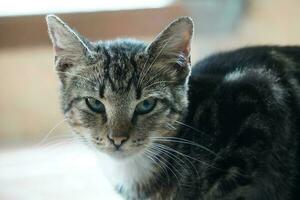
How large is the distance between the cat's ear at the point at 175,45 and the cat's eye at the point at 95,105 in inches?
7.0

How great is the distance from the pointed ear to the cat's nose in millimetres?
221

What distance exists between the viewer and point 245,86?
135cm

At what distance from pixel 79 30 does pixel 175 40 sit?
3.77 feet

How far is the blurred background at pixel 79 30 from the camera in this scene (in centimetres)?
234

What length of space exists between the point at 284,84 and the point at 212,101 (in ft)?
0.61

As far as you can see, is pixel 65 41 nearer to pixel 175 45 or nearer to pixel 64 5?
pixel 175 45

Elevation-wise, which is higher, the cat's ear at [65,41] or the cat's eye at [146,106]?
the cat's ear at [65,41]

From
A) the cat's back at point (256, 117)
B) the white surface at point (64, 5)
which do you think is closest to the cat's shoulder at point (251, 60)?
the cat's back at point (256, 117)

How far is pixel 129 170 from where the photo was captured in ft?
4.65

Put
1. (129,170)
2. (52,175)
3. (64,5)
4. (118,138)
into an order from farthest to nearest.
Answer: (64,5) → (52,175) → (129,170) → (118,138)

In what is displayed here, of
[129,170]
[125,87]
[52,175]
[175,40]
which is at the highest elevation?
[175,40]

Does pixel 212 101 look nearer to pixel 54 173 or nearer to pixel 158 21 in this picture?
pixel 54 173

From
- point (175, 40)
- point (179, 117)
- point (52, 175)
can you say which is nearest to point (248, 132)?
point (179, 117)

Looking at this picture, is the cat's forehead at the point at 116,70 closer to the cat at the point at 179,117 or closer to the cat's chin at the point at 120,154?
the cat at the point at 179,117
